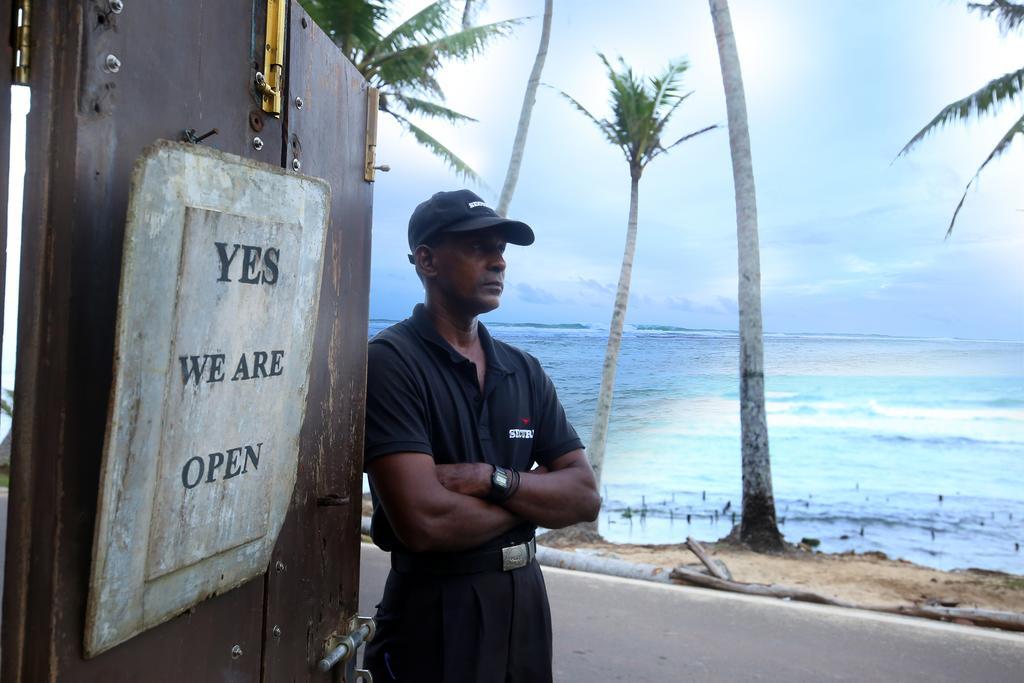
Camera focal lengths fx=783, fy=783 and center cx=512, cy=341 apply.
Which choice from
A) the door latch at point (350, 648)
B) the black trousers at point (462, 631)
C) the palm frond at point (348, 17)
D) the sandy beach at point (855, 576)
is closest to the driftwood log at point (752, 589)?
the sandy beach at point (855, 576)

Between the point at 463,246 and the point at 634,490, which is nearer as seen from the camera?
the point at 463,246

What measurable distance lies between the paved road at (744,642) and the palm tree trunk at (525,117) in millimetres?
8633

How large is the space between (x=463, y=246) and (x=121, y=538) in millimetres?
1545

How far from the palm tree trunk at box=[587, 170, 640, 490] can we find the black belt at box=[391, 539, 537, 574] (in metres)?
10.0

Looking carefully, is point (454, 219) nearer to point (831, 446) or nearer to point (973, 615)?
point (973, 615)

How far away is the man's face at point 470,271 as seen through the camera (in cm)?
243

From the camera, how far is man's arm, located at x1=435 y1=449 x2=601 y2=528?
2.13 m

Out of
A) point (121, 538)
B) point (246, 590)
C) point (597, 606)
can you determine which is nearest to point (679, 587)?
point (597, 606)

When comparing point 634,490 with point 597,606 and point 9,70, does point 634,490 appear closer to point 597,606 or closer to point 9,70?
point 597,606

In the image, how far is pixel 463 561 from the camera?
2.14 metres

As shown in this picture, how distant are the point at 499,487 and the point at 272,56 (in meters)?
1.25

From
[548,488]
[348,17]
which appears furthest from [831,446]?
[548,488]

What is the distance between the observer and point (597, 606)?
4.61 meters

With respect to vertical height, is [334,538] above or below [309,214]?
below
